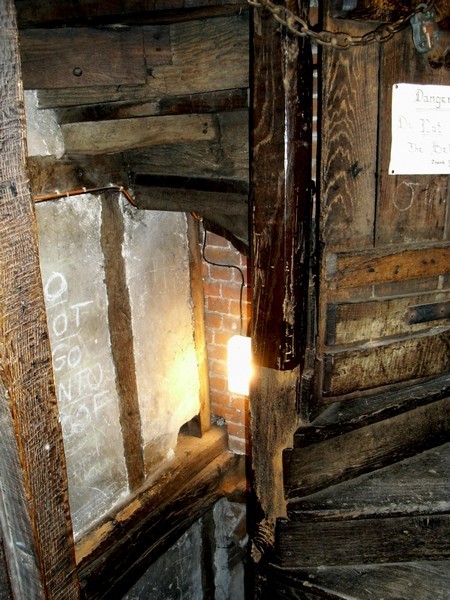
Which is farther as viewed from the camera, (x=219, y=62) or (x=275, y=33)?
(x=219, y=62)

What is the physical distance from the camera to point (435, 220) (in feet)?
7.84

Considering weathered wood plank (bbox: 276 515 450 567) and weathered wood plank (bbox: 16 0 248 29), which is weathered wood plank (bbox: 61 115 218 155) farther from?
weathered wood plank (bbox: 276 515 450 567)

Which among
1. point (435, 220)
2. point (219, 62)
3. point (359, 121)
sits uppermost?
point (219, 62)

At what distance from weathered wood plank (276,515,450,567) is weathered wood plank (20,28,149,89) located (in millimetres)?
2196

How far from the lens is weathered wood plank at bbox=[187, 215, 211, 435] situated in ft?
12.5

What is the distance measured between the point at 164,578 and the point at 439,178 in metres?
3.39

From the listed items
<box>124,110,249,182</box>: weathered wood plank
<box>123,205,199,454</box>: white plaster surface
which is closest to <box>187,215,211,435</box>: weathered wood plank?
<box>123,205,199,454</box>: white plaster surface

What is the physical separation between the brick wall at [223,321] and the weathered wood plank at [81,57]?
1599 millimetres

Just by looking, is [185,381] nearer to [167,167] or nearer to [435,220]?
[167,167]

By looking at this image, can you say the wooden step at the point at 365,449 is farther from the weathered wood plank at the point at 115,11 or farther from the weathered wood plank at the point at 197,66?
the weathered wood plank at the point at 115,11

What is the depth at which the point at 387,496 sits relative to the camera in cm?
238

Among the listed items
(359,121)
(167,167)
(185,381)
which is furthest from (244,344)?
(359,121)

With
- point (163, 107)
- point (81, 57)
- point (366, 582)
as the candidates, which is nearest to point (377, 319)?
point (366, 582)

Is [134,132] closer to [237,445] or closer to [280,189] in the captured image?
[280,189]
